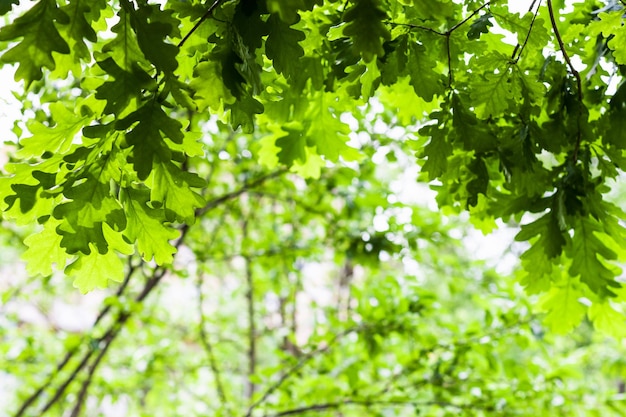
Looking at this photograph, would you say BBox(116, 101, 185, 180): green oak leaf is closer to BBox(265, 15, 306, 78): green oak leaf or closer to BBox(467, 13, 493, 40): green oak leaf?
BBox(265, 15, 306, 78): green oak leaf

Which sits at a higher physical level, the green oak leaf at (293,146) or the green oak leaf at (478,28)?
the green oak leaf at (293,146)

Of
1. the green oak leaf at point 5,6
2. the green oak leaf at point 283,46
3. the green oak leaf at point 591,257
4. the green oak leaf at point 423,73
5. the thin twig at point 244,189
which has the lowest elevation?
the green oak leaf at point 591,257

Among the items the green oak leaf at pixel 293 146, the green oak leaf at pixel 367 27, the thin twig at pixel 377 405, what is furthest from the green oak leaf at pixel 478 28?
the thin twig at pixel 377 405

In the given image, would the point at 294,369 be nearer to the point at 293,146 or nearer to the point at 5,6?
the point at 293,146

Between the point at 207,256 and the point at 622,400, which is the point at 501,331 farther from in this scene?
the point at 207,256

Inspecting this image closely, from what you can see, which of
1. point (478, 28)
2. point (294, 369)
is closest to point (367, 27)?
point (478, 28)

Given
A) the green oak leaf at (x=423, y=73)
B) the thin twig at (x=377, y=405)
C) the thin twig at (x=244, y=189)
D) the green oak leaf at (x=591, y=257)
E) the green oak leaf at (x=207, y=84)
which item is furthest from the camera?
the thin twig at (x=244, y=189)

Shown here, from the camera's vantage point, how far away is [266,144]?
4.47 ft

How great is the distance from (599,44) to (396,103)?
0.34 meters

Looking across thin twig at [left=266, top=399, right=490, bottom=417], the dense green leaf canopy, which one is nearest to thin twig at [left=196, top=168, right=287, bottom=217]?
thin twig at [left=266, top=399, right=490, bottom=417]

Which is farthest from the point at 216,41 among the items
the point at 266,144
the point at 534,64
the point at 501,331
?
the point at 501,331

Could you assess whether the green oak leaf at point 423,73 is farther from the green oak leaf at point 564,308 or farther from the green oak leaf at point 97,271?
the green oak leaf at point 564,308

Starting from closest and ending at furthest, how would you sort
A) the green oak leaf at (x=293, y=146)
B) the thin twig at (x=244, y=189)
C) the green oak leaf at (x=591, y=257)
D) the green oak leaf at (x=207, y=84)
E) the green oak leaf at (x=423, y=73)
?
the green oak leaf at (x=207, y=84) < the green oak leaf at (x=423, y=73) < the green oak leaf at (x=591, y=257) < the green oak leaf at (x=293, y=146) < the thin twig at (x=244, y=189)

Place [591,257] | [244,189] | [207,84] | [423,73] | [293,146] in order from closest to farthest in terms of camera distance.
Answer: [207,84], [423,73], [591,257], [293,146], [244,189]
